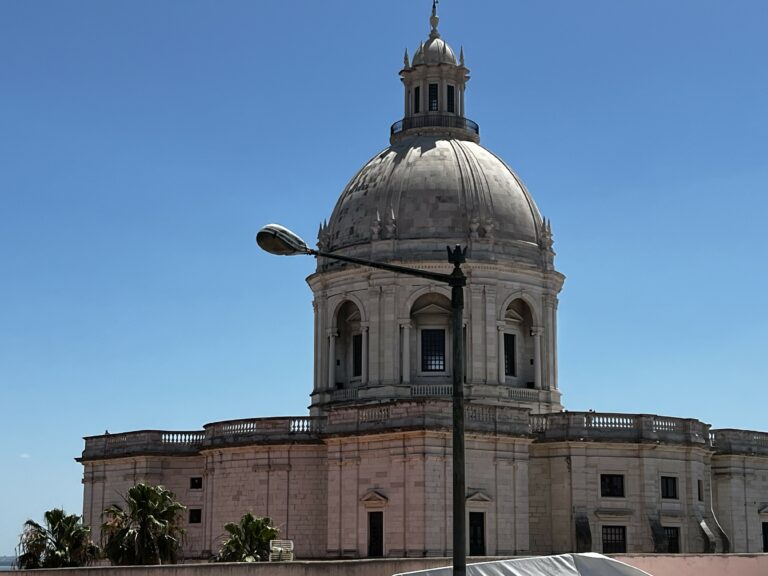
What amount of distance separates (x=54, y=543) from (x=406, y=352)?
18.3 meters

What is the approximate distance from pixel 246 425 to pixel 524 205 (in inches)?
698

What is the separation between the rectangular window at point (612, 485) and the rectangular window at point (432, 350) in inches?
367

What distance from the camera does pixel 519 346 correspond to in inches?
2591

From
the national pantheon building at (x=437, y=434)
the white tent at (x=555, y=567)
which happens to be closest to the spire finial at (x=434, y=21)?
the national pantheon building at (x=437, y=434)

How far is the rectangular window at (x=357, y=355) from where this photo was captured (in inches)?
2597

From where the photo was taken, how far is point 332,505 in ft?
189

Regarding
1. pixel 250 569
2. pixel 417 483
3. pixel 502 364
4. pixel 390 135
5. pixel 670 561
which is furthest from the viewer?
pixel 390 135

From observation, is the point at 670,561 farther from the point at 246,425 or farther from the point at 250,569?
the point at 246,425

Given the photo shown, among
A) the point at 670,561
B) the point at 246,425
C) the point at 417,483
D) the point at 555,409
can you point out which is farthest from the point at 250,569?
the point at 555,409

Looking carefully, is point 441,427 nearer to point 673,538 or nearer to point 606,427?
point 606,427

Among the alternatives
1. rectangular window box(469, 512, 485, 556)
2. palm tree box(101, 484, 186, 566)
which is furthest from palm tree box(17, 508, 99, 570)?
rectangular window box(469, 512, 485, 556)

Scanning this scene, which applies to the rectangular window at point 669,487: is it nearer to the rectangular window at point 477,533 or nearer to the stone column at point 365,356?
the rectangular window at point 477,533

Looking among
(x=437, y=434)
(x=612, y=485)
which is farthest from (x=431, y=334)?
(x=612, y=485)

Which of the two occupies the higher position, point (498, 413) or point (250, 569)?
point (498, 413)
